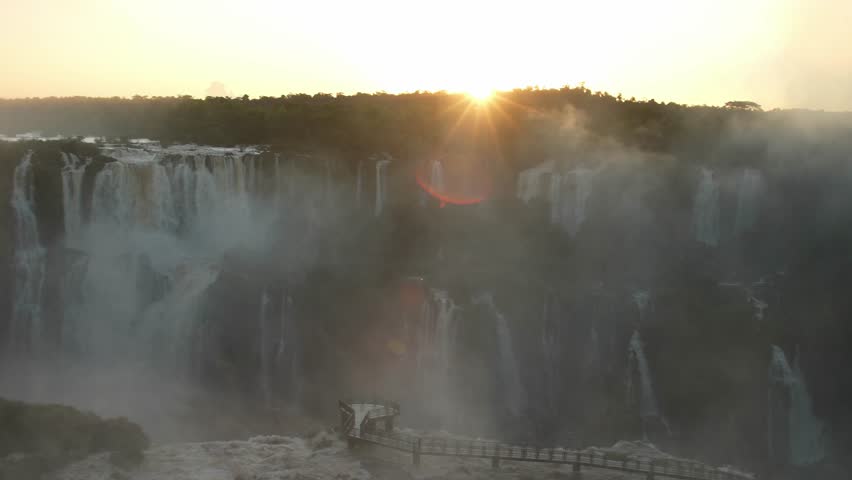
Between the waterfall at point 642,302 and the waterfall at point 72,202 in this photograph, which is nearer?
the waterfall at point 642,302

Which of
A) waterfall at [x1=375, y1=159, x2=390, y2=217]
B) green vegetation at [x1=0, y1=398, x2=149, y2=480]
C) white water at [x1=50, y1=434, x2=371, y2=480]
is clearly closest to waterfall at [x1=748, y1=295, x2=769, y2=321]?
waterfall at [x1=375, y1=159, x2=390, y2=217]

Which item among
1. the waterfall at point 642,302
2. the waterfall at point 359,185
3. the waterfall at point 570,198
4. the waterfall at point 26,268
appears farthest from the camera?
the waterfall at point 359,185

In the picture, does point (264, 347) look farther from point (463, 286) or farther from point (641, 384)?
point (641, 384)

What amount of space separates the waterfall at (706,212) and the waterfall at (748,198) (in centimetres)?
110

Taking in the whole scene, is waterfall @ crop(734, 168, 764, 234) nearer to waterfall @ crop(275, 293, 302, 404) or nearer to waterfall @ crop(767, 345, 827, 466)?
waterfall @ crop(767, 345, 827, 466)

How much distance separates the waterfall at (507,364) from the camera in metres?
32.4

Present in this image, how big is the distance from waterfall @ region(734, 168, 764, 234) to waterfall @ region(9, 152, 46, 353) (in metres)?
30.3

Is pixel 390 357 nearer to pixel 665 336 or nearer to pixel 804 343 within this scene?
pixel 665 336

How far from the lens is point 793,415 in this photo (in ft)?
107

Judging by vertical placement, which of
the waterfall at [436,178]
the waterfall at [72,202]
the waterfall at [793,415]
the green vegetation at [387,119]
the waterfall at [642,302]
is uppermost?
the green vegetation at [387,119]

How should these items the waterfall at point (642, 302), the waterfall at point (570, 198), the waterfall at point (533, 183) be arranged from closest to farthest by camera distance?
1. the waterfall at point (642, 302)
2. the waterfall at point (570, 198)
3. the waterfall at point (533, 183)

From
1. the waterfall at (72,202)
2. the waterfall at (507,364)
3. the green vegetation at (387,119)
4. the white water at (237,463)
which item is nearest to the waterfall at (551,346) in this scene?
the waterfall at (507,364)

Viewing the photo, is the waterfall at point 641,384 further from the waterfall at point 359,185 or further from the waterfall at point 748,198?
the waterfall at point 359,185

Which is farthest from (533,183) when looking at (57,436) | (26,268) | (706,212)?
(57,436)
